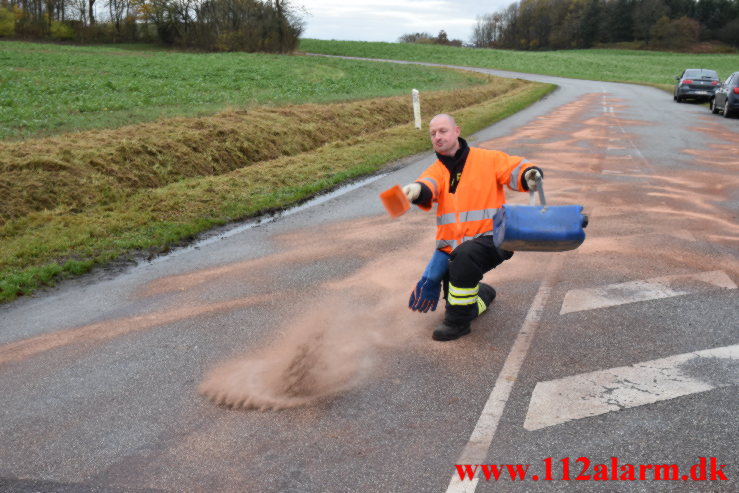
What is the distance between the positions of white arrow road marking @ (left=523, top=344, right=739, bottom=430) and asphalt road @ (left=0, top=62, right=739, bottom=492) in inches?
0.7

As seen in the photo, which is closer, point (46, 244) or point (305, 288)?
point (305, 288)

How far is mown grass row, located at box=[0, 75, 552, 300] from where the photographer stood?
26.7 feet

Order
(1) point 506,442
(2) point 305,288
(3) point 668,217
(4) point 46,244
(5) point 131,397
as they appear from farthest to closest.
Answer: (3) point 668,217 → (4) point 46,244 → (2) point 305,288 → (5) point 131,397 → (1) point 506,442

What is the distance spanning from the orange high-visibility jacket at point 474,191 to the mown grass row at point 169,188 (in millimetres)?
4482

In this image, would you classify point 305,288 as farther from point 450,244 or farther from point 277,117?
point 277,117

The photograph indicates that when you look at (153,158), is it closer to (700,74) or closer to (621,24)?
(700,74)

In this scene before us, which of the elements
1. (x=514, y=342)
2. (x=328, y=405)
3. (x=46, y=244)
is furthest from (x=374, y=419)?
(x=46, y=244)

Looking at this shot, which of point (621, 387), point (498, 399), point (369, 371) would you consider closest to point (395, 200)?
point (369, 371)

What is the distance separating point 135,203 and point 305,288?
4.88m

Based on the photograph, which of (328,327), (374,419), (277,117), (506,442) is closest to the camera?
(506,442)

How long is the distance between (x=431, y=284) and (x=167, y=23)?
73.1 metres

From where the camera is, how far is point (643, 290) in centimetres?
624

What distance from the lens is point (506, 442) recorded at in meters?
3.74

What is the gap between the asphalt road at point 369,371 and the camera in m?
3.58
